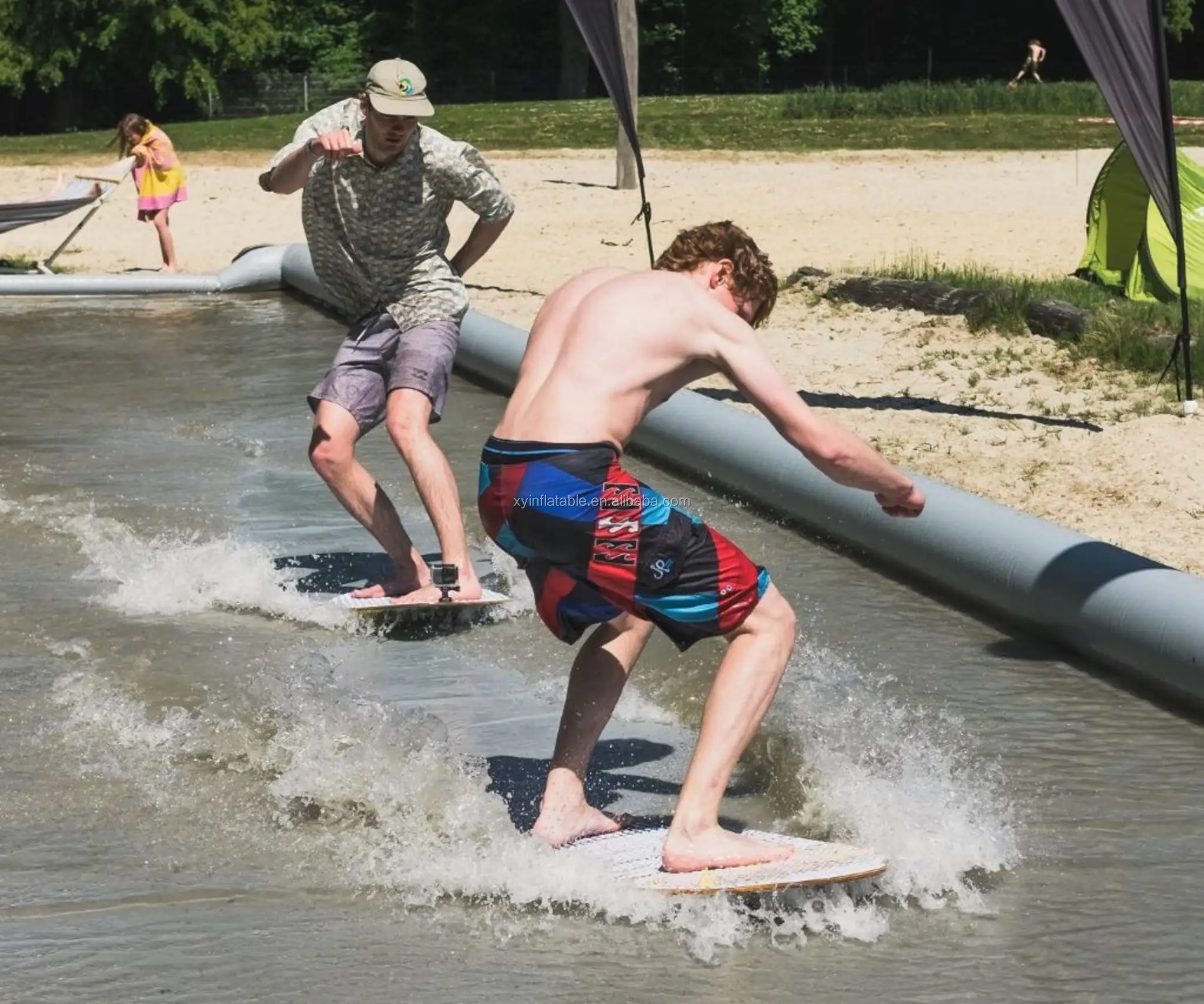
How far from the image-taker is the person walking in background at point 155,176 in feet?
51.4

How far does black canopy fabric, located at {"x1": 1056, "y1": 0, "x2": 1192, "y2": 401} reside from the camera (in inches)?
329

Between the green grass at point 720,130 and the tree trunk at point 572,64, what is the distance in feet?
36.1

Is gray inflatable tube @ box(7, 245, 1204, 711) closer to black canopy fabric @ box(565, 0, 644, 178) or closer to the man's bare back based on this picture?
the man's bare back

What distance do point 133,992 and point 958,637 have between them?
3.29 metres

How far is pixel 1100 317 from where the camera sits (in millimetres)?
10430

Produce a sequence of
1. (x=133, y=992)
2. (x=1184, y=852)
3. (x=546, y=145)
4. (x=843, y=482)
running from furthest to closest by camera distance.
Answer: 1. (x=546, y=145)
2. (x=1184, y=852)
3. (x=843, y=482)
4. (x=133, y=992)

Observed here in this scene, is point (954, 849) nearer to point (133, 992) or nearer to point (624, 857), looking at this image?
point (624, 857)

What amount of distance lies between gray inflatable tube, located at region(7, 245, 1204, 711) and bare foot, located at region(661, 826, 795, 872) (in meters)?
1.86

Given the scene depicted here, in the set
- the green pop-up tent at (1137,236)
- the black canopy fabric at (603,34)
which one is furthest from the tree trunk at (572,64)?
the black canopy fabric at (603,34)

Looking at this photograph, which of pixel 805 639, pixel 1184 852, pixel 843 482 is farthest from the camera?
pixel 805 639

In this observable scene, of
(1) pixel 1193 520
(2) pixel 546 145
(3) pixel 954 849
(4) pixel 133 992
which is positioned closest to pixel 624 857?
(3) pixel 954 849

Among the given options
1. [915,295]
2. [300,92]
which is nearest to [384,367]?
[915,295]

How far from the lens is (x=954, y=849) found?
14.6 feet

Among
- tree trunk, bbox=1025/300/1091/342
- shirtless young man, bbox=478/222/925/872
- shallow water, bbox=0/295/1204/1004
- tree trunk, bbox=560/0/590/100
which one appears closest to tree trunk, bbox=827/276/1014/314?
tree trunk, bbox=1025/300/1091/342
